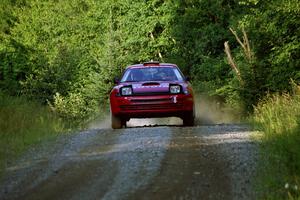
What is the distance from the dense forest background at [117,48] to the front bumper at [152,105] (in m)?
5.27

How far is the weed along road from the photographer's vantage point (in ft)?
23.7

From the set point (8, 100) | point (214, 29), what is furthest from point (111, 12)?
point (8, 100)

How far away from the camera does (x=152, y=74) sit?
15336 millimetres

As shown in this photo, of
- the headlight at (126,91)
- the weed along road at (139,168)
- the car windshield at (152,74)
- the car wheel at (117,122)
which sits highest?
the car windshield at (152,74)

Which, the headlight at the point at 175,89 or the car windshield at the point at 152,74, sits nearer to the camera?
the headlight at the point at 175,89

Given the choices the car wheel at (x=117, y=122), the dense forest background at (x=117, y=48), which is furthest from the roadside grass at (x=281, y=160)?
the dense forest background at (x=117, y=48)

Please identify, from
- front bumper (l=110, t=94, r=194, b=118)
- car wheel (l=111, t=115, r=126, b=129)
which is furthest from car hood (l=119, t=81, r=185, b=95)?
car wheel (l=111, t=115, r=126, b=129)

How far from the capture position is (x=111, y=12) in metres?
44.8

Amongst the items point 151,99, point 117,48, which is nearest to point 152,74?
point 151,99

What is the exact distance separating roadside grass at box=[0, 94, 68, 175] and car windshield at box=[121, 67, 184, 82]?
2.12 meters

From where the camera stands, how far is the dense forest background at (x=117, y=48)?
28.0 metres

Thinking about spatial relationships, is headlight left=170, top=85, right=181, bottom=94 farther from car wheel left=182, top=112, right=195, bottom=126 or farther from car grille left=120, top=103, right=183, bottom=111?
car wheel left=182, top=112, right=195, bottom=126

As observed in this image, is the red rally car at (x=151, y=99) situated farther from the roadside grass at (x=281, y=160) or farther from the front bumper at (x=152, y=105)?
the roadside grass at (x=281, y=160)

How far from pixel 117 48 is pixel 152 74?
22.7 meters
